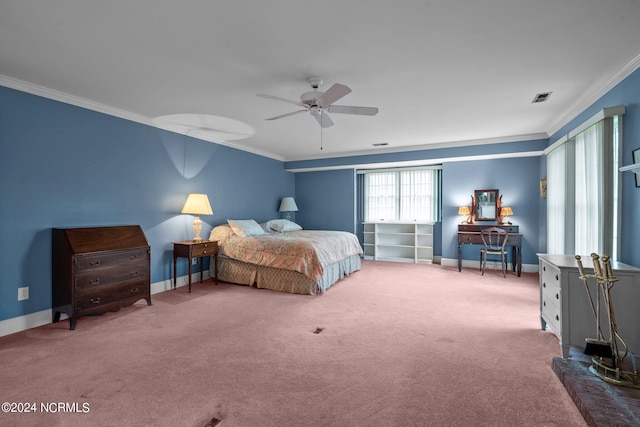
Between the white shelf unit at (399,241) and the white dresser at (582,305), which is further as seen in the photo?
the white shelf unit at (399,241)

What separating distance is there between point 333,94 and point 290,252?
2307 mm

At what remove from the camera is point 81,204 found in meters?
3.35

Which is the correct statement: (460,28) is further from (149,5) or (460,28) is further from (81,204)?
(81,204)

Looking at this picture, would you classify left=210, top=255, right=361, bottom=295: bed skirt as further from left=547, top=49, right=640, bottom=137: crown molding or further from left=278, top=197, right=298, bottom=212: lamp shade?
left=547, top=49, right=640, bottom=137: crown molding

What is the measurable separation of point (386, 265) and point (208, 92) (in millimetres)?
4693

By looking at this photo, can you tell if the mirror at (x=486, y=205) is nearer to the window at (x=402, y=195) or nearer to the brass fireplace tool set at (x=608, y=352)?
the window at (x=402, y=195)

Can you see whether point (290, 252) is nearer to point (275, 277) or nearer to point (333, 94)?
point (275, 277)

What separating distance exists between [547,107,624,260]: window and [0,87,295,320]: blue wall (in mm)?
Answer: 5097

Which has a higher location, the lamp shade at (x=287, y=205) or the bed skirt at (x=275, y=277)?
the lamp shade at (x=287, y=205)

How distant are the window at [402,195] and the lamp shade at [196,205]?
3.97 metres

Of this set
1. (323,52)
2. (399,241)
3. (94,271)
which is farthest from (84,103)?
(399,241)

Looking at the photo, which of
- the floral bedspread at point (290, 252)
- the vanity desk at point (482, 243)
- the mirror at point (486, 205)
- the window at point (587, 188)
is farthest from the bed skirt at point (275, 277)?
the window at point (587, 188)

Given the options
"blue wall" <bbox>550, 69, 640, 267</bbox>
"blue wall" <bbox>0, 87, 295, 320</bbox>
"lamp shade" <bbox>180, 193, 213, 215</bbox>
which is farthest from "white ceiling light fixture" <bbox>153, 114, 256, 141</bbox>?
"blue wall" <bbox>550, 69, 640, 267</bbox>

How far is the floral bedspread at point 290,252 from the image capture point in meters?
4.07
